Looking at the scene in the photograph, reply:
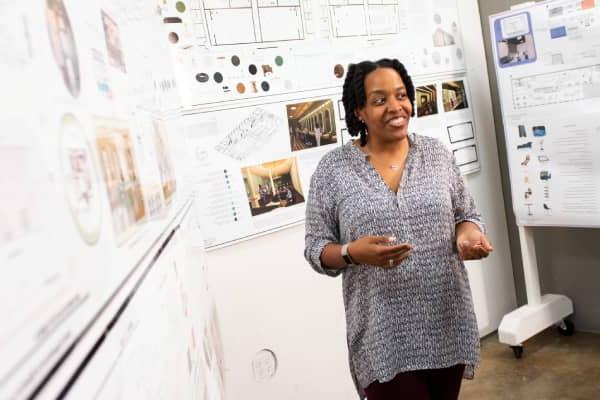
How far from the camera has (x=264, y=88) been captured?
2584 mm

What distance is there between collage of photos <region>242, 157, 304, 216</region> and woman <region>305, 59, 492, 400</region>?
78cm

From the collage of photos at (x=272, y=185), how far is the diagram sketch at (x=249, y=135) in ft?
0.27

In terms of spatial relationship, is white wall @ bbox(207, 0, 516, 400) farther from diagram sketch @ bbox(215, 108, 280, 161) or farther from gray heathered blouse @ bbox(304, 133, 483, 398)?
gray heathered blouse @ bbox(304, 133, 483, 398)

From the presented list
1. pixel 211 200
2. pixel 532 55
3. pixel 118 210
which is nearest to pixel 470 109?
pixel 532 55

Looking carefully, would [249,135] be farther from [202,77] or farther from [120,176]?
[120,176]

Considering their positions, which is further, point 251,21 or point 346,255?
point 251,21

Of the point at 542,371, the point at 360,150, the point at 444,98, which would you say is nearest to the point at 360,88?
the point at 360,150

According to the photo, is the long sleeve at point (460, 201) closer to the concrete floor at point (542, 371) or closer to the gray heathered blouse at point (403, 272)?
the gray heathered blouse at point (403, 272)

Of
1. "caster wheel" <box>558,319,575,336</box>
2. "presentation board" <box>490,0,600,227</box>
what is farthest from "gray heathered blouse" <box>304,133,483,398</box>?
"caster wheel" <box>558,319,575,336</box>

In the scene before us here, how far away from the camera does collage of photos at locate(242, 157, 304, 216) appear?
2.54 metres

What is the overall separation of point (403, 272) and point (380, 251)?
0.19 meters

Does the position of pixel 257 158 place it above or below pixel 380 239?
above

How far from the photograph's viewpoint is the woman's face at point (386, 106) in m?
1.74

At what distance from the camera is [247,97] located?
8.29 ft
